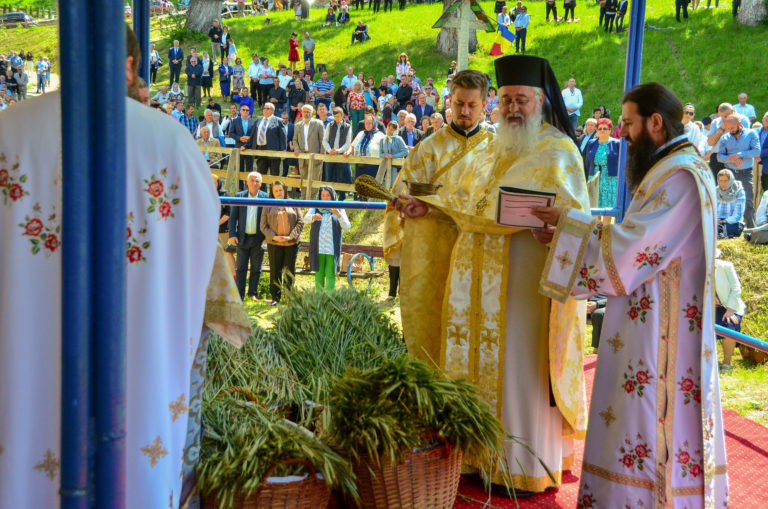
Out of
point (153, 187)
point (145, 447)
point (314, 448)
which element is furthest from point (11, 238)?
point (314, 448)

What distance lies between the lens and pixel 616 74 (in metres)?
27.4

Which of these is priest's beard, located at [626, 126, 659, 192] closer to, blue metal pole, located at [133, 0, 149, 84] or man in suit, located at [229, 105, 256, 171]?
blue metal pole, located at [133, 0, 149, 84]

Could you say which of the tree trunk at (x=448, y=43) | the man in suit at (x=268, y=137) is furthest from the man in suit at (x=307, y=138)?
the tree trunk at (x=448, y=43)

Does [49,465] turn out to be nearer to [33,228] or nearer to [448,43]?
[33,228]

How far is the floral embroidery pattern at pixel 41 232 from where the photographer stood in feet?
7.42

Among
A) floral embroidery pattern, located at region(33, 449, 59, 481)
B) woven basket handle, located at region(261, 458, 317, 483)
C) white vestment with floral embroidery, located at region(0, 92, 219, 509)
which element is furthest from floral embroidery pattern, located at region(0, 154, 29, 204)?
woven basket handle, located at region(261, 458, 317, 483)

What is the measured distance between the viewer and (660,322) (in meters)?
3.15

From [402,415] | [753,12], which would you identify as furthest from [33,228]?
[753,12]

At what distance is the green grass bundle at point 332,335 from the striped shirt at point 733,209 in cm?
836

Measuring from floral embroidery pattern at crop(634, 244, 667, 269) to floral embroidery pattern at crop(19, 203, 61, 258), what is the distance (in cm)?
205

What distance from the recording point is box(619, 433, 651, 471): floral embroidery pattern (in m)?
3.14

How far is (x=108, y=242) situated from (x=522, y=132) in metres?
2.26

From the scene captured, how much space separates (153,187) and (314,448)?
1.10 meters

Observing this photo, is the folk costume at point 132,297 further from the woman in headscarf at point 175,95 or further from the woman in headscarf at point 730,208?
the woman in headscarf at point 175,95
